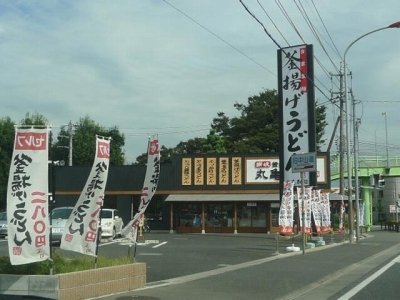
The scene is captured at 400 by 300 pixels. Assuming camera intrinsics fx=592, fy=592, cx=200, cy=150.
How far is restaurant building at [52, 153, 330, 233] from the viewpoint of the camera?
4119 cm

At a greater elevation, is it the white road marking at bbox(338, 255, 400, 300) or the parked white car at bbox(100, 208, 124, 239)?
the parked white car at bbox(100, 208, 124, 239)

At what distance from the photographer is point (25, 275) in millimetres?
9602

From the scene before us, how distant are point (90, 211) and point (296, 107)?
24.3 m

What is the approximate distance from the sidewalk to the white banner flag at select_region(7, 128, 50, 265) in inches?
71.6

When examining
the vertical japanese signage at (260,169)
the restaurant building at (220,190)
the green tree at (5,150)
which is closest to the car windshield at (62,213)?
the restaurant building at (220,190)

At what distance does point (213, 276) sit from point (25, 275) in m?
5.60

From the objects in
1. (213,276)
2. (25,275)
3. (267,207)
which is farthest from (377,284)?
(267,207)

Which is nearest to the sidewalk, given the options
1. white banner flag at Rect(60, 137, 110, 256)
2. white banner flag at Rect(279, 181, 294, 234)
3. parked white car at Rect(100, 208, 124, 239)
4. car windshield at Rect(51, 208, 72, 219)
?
white banner flag at Rect(60, 137, 110, 256)

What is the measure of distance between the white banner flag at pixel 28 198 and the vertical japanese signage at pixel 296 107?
965 inches

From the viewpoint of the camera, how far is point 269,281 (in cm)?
1334

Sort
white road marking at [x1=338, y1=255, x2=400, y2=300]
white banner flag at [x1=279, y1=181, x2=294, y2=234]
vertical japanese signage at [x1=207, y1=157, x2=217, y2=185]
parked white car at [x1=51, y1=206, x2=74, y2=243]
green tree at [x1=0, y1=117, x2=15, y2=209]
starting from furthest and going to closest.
A: green tree at [x1=0, y1=117, x2=15, y2=209], vertical japanese signage at [x1=207, y1=157, x2=217, y2=185], white banner flag at [x1=279, y1=181, x2=294, y2=234], parked white car at [x1=51, y1=206, x2=74, y2=243], white road marking at [x1=338, y1=255, x2=400, y2=300]

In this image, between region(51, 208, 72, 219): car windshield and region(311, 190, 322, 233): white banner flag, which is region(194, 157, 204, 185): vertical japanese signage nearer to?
region(311, 190, 322, 233): white banner flag

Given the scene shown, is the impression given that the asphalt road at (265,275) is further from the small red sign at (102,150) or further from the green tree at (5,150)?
the green tree at (5,150)

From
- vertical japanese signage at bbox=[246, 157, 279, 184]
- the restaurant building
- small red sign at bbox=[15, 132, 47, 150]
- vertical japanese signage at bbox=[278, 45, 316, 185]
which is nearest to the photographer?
small red sign at bbox=[15, 132, 47, 150]
